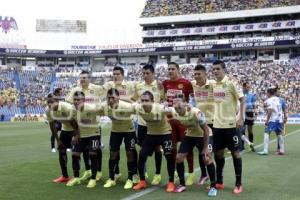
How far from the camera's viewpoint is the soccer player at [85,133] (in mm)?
8633

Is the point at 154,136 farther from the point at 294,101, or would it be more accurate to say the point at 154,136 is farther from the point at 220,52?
the point at 220,52

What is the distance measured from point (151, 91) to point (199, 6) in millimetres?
55897

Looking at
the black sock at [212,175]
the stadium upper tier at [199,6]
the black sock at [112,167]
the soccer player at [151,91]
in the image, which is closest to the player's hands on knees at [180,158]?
the black sock at [212,175]

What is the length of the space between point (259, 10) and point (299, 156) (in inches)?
1887

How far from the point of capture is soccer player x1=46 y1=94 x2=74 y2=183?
29.7ft

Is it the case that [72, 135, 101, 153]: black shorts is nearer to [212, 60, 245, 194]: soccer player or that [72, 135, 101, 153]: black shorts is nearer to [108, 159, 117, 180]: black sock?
[108, 159, 117, 180]: black sock

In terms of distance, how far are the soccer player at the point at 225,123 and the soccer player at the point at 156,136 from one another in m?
0.82

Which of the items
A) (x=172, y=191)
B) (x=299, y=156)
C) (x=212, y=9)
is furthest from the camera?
(x=212, y=9)

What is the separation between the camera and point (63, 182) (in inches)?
356

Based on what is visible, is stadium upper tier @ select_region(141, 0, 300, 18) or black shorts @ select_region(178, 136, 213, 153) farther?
stadium upper tier @ select_region(141, 0, 300, 18)

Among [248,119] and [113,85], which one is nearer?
[113,85]

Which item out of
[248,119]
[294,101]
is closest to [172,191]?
[248,119]

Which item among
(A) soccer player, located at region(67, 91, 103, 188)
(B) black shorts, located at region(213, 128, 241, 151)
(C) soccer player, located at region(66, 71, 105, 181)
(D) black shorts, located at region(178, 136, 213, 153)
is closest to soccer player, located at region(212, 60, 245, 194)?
(B) black shorts, located at region(213, 128, 241, 151)

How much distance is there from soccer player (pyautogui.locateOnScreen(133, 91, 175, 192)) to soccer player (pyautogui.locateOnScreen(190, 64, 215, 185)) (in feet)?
2.65
